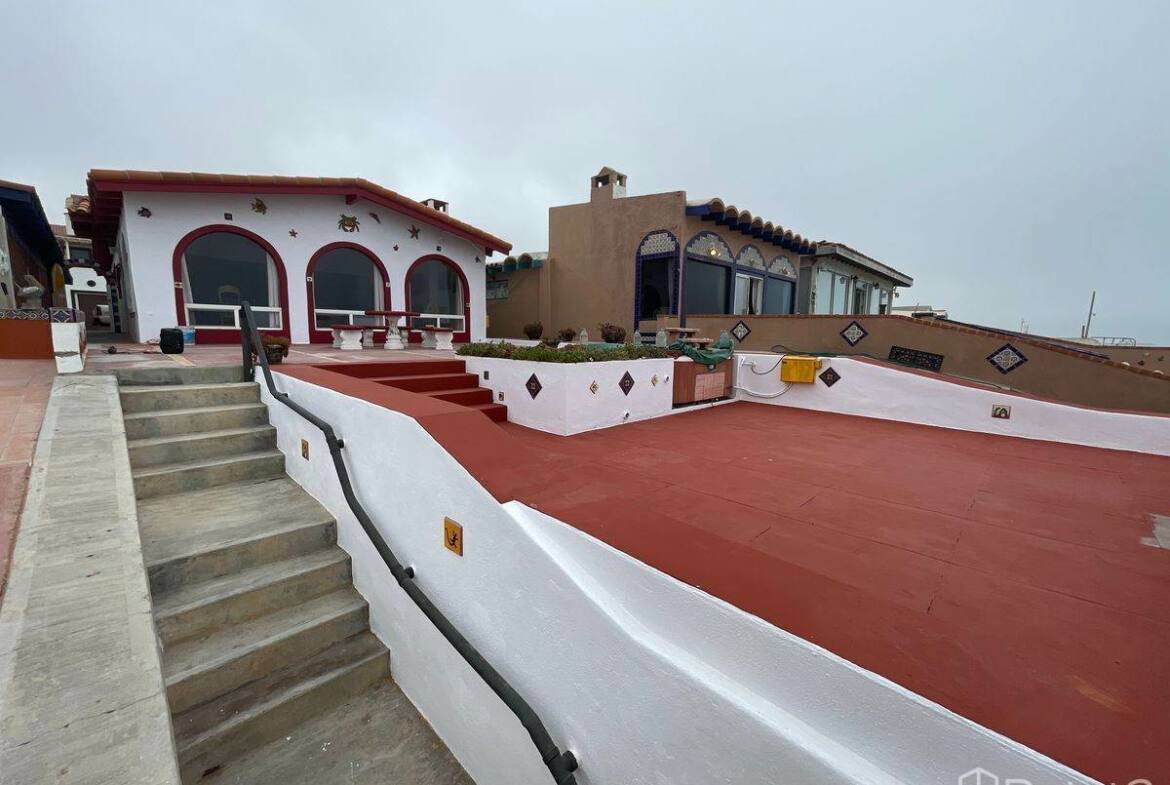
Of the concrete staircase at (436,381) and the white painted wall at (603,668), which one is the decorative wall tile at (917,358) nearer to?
the concrete staircase at (436,381)

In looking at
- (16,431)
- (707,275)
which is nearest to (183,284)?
(16,431)

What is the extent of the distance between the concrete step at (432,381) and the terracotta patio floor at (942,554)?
1692mm

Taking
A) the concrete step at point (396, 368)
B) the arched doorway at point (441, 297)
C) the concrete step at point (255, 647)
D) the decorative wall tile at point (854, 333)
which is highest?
the arched doorway at point (441, 297)

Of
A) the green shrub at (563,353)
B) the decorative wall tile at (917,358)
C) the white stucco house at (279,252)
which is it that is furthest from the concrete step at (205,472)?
the decorative wall tile at (917,358)

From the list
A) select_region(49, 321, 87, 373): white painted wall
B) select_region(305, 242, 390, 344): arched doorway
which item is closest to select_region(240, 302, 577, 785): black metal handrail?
select_region(49, 321, 87, 373): white painted wall

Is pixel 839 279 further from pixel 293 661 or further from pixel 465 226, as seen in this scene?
pixel 293 661

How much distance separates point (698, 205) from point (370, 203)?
25.0 ft

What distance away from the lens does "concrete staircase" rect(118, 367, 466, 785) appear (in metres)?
2.50

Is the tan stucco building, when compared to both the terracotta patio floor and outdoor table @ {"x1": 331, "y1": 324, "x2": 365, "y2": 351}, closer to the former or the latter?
outdoor table @ {"x1": 331, "y1": 324, "x2": 365, "y2": 351}

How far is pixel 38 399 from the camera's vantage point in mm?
3953

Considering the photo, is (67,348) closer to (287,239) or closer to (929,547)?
(287,239)

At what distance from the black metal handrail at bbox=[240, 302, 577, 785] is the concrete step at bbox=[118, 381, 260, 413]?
0.67 meters

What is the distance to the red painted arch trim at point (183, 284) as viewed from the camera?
9141 mm

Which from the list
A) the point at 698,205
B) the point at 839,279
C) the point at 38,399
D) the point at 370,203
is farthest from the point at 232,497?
the point at 839,279
